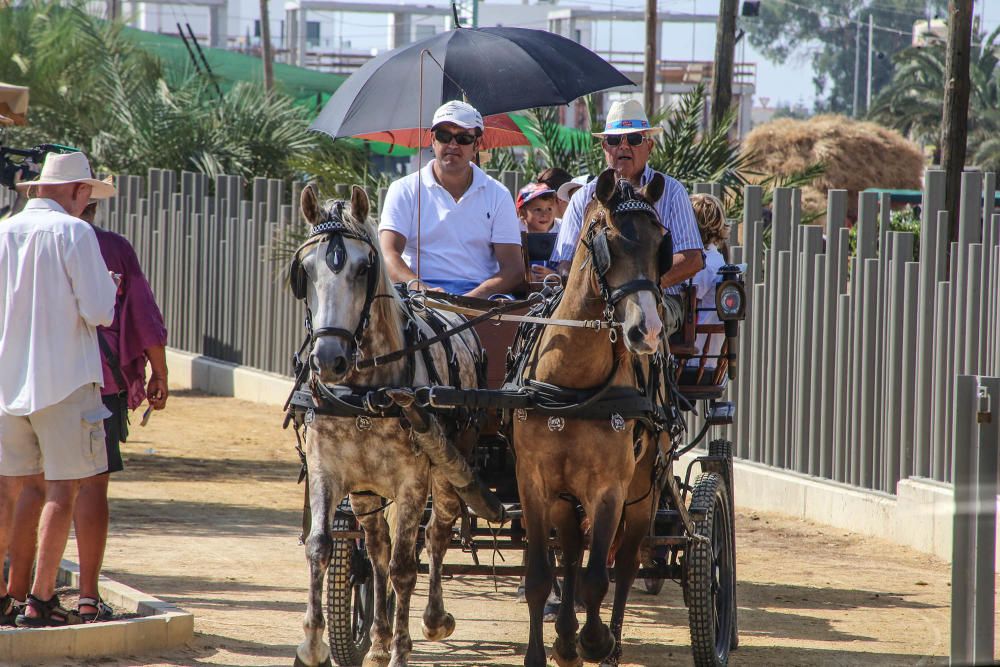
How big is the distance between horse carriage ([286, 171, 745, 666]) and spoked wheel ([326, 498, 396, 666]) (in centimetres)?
2

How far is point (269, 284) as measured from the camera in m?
18.2

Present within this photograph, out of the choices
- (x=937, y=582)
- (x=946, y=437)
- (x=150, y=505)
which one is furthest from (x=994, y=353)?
(x=150, y=505)

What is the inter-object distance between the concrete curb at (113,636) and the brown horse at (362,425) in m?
1.09

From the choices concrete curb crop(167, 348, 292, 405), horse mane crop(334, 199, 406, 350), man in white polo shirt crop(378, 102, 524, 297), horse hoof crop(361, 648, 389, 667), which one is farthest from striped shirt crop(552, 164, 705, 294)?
concrete curb crop(167, 348, 292, 405)

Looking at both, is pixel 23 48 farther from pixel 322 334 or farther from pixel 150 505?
pixel 322 334

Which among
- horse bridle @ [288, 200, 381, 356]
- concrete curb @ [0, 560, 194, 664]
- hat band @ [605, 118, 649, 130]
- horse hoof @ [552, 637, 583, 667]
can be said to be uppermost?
hat band @ [605, 118, 649, 130]

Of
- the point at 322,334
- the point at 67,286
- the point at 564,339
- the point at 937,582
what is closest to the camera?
the point at 322,334

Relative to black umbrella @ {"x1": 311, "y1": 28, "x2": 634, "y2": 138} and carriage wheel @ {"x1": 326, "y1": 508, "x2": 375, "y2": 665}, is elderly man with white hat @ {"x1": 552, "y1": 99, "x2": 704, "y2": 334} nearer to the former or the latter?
black umbrella @ {"x1": 311, "y1": 28, "x2": 634, "y2": 138}

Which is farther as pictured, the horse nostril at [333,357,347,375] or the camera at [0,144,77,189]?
the camera at [0,144,77,189]

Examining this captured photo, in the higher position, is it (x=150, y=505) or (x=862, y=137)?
(x=862, y=137)

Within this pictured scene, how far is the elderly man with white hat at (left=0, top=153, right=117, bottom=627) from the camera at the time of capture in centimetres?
649

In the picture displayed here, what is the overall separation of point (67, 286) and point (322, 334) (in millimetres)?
1591

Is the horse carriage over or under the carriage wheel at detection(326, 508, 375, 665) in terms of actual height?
over

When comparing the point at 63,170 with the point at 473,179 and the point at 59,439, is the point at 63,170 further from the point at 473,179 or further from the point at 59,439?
the point at 473,179
